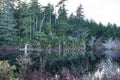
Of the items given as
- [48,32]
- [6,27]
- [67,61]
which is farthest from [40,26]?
[67,61]

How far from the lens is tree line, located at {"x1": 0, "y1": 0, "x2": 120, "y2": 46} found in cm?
3947

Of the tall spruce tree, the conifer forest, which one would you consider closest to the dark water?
the conifer forest

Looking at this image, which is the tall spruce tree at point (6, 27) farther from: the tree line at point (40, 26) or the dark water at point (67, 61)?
the dark water at point (67, 61)

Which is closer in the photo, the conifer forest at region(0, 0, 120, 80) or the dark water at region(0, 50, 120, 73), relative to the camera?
the dark water at region(0, 50, 120, 73)

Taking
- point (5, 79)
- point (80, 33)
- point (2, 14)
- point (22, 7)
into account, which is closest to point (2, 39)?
point (2, 14)

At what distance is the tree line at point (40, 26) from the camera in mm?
39469

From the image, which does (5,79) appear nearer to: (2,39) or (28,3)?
(2,39)

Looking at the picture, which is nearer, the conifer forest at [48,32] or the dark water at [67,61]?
the dark water at [67,61]

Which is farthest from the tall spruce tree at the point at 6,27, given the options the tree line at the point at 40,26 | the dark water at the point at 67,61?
the dark water at the point at 67,61

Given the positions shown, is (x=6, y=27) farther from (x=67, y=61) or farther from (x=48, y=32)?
(x=67, y=61)

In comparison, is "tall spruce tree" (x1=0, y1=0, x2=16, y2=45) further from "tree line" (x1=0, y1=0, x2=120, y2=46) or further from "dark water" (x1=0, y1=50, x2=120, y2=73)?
"dark water" (x1=0, y1=50, x2=120, y2=73)

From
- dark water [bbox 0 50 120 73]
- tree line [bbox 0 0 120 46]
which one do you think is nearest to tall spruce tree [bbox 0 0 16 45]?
tree line [bbox 0 0 120 46]

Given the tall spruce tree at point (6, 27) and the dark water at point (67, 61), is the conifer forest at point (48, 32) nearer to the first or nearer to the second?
the tall spruce tree at point (6, 27)

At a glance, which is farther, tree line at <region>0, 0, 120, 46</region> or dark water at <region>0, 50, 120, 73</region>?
tree line at <region>0, 0, 120, 46</region>
